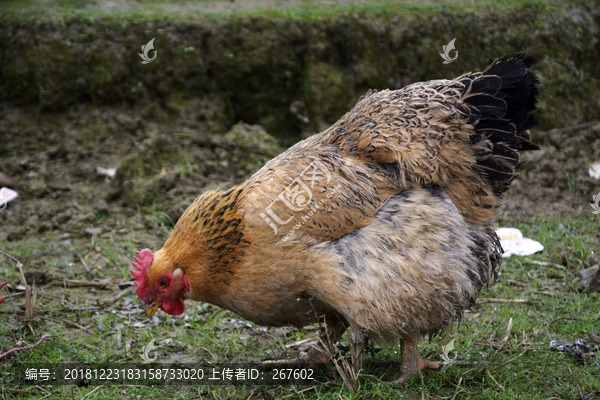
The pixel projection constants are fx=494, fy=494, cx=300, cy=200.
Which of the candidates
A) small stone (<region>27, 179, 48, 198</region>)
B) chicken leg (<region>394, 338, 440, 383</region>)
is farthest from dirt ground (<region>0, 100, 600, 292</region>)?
chicken leg (<region>394, 338, 440, 383</region>)

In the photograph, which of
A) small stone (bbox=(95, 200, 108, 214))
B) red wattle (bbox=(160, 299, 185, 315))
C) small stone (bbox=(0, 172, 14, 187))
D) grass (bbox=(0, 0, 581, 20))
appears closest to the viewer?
red wattle (bbox=(160, 299, 185, 315))

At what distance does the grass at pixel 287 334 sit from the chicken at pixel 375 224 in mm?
362

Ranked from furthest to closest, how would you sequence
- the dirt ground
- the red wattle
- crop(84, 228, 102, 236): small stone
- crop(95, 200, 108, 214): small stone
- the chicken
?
crop(95, 200, 108, 214): small stone → the dirt ground → crop(84, 228, 102, 236): small stone → the red wattle → the chicken

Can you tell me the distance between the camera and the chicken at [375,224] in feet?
8.87

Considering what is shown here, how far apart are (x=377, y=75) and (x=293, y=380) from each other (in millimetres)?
3884

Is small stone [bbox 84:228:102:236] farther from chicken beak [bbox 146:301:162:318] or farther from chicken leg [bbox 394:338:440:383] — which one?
chicken leg [bbox 394:338:440:383]

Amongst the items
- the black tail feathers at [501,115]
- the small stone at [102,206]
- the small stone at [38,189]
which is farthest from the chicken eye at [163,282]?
the small stone at [38,189]

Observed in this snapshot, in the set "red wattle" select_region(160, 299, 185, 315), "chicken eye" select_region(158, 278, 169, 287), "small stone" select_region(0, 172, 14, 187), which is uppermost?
"chicken eye" select_region(158, 278, 169, 287)

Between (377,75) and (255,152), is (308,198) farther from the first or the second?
(377,75)

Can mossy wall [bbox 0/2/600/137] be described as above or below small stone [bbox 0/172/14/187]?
above

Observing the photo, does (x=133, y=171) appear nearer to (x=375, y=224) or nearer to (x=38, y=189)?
(x=38, y=189)

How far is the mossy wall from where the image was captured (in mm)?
5664

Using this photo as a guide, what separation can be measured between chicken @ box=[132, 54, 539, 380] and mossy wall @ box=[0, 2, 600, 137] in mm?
2734

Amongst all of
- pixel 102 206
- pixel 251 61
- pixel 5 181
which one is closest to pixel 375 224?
pixel 102 206
